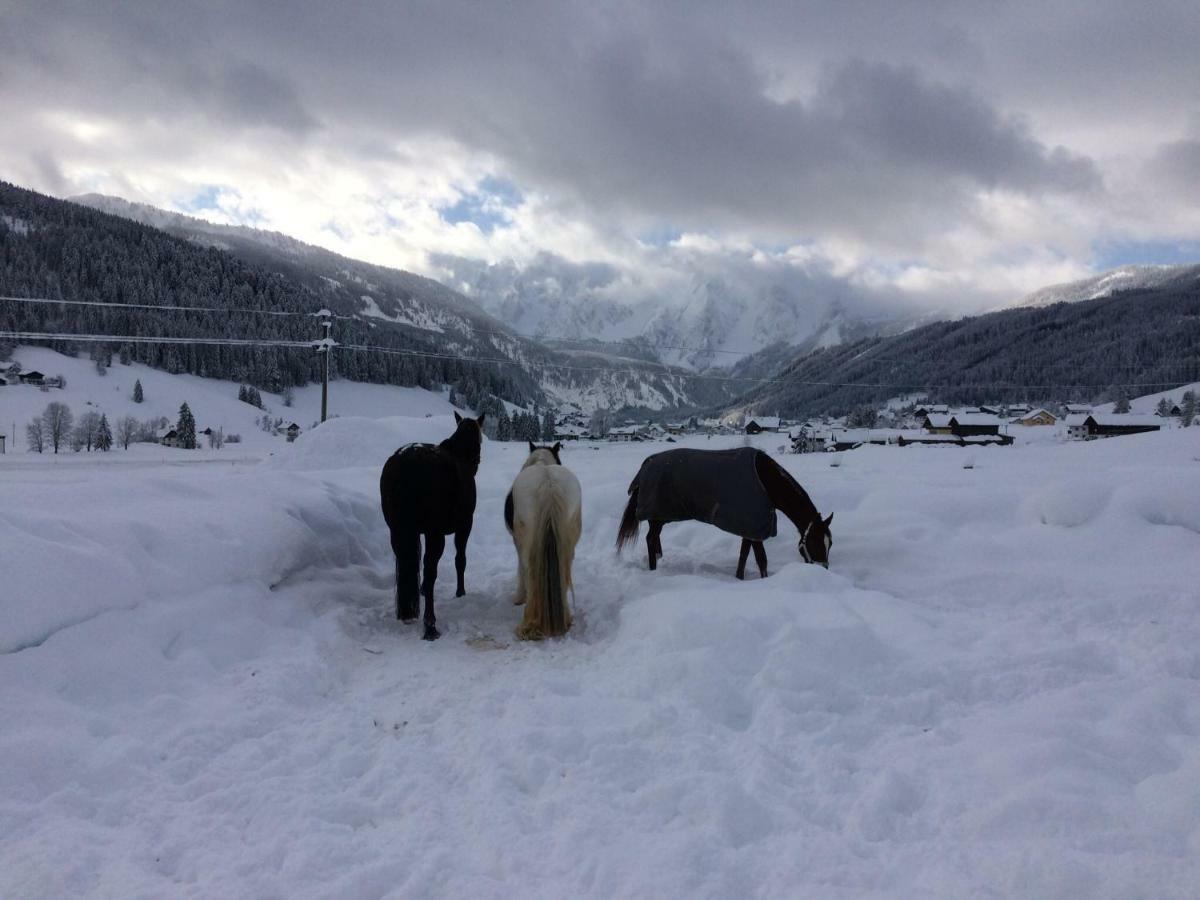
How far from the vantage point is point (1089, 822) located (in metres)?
2.62

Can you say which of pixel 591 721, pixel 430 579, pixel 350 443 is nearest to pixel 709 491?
pixel 430 579

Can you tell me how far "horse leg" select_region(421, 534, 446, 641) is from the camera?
575 centimetres

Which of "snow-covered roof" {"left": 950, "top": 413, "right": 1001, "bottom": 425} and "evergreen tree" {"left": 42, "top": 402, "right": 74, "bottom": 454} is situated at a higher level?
"snow-covered roof" {"left": 950, "top": 413, "right": 1001, "bottom": 425}

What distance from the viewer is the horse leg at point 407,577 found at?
597 cm

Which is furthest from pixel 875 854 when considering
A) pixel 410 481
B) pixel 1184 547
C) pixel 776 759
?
pixel 1184 547

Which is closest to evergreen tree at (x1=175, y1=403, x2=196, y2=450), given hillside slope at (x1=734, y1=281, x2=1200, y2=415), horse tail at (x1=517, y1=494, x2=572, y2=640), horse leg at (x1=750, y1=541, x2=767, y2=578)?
horse tail at (x1=517, y1=494, x2=572, y2=640)

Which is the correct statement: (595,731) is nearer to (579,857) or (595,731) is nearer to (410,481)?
(579,857)

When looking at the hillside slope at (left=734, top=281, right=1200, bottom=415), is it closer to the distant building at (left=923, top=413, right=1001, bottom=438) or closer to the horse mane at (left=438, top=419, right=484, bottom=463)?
the distant building at (left=923, top=413, right=1001, bottom=438)

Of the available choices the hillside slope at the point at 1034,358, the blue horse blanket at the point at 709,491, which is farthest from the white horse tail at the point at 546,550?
the hillside slope at the point at 1034,358

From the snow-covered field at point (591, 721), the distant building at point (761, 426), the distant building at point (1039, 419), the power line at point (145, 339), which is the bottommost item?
the snow-covered field at point (591, 721)

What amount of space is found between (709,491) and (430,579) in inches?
144

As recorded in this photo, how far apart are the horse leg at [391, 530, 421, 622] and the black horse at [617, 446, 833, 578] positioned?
321cm

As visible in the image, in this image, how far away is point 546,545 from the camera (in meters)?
5.98

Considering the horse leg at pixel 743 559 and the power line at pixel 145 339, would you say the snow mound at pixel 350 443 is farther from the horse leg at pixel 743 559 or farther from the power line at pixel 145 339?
the horse leg at pixel 743 559
